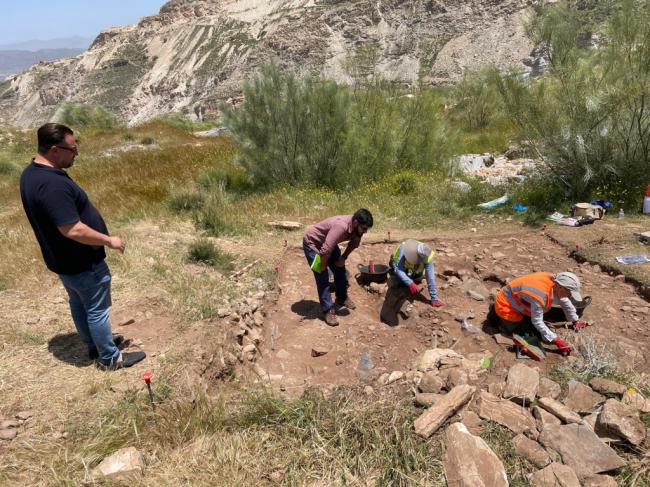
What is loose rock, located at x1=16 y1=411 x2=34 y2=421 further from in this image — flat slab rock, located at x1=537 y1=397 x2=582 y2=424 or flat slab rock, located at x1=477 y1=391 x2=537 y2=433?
flat slab rock, located at x1=537 y1=397 x2=582 y2=424

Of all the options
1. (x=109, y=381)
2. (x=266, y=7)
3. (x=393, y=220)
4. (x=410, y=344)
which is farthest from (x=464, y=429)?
(x=266, y=7)

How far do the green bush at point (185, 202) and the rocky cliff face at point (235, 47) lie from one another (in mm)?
32456

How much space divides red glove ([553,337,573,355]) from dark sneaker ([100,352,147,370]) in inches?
141

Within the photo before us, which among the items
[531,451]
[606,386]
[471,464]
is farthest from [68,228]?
[606,386]

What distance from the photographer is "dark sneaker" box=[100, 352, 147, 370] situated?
10.0 ft

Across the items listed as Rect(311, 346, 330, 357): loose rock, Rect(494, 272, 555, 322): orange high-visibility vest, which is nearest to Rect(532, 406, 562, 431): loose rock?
Rect(494, 272, 555, 322): orange high-visibility vest

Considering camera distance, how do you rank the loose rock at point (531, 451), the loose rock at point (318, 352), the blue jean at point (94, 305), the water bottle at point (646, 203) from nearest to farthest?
the loose rock at point (531, 451) < the blue jean at point (94, 305) < the loose rock at point (318, 352) < the water bottle at point (646, 203)

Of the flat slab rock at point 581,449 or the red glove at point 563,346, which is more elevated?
the flat slab rock at point 581,449

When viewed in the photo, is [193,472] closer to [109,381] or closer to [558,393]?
[109,381]

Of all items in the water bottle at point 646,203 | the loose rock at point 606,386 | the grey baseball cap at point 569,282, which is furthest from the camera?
the water bottle at point 646,203

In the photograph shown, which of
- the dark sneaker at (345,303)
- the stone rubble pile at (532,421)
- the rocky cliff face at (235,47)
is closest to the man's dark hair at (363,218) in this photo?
the dark sneaker at (345,303)

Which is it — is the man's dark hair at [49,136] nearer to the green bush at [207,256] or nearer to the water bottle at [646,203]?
the green bush at [207,256]

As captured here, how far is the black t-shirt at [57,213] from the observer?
2.42 metres

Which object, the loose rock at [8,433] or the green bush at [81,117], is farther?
the green bush at [81,117]
